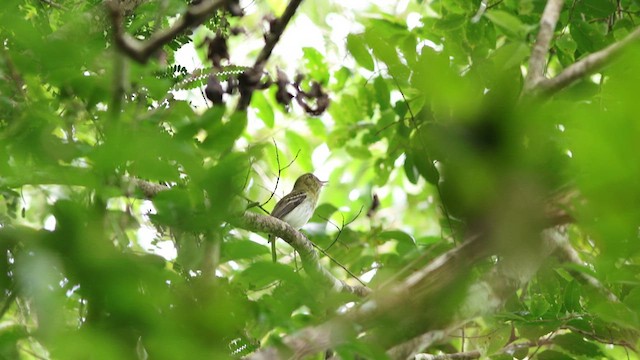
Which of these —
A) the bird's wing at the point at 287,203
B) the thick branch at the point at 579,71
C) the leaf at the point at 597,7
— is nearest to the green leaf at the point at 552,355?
the thick branch at the point at 579,71

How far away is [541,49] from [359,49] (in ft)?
2.27

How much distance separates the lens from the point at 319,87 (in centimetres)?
448

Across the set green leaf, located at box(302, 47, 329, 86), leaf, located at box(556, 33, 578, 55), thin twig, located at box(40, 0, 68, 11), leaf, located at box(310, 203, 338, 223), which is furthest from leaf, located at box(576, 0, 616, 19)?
thin twig, located at box(40, 0, 68, 11)

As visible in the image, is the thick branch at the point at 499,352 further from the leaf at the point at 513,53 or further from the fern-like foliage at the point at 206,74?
the fern-like foliage at the point at 206,74

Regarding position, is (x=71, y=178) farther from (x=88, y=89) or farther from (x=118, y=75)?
(x=88, y=89)

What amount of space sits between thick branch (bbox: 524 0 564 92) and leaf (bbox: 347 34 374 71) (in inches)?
17.6

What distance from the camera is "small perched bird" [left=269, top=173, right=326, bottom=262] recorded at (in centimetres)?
718

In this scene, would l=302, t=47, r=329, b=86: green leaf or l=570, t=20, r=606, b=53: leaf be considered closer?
l=570, t=20, r=606, b=53: leaf

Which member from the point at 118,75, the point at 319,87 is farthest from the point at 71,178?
the point at 319,87

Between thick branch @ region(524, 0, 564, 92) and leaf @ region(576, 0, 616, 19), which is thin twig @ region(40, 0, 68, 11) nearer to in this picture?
thick branch @ region(524, 0, 564, 92)

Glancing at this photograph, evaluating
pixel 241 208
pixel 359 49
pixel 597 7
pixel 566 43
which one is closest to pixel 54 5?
pixel 359 49

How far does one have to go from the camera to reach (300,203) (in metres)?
7.50

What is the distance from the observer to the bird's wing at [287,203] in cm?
744

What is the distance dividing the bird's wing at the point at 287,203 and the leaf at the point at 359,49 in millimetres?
3753
